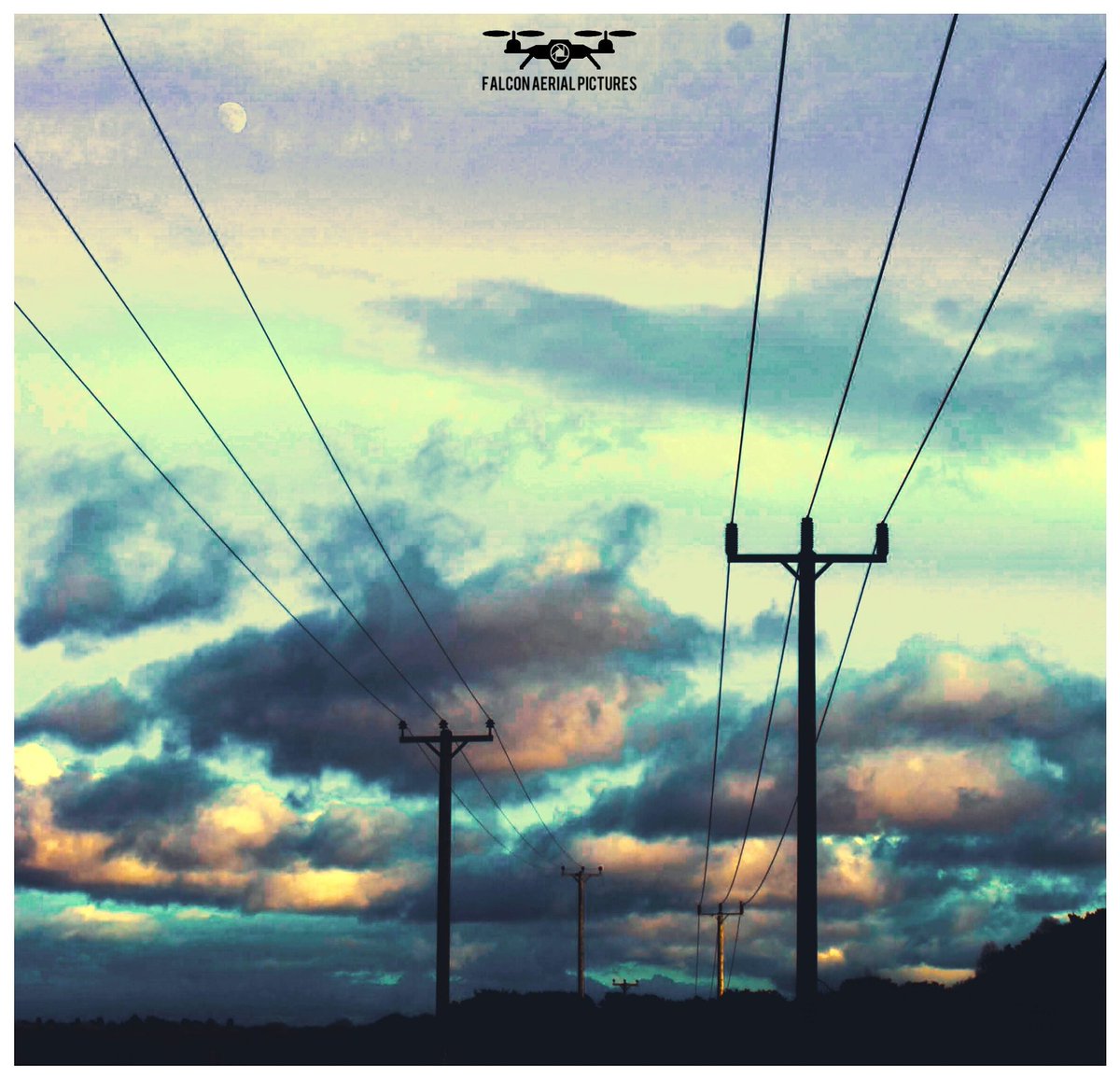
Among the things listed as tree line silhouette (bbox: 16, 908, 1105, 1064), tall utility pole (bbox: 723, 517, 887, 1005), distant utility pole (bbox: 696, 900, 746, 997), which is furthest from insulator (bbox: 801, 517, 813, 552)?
distant utility pole (bbox: 696, 900, 746, 997)

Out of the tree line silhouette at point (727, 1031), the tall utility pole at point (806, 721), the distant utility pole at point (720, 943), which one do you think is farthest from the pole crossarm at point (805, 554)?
the distant utility pole at point (720, 943)

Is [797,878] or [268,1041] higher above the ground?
[797,878]

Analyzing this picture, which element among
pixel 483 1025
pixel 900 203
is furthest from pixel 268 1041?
pixel 900 203

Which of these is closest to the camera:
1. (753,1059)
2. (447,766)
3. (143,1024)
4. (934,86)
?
(934,86)

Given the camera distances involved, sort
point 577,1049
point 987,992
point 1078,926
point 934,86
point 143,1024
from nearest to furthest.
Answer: point 934,86
point 577,1049
point 143,1024
point 987,992
point 1078,926

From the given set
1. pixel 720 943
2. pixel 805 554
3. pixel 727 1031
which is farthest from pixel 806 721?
pixel 720 943

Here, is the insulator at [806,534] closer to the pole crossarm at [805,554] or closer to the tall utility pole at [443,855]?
the pole crossarm at [805,554]

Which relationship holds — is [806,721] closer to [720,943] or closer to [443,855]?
[443,855]

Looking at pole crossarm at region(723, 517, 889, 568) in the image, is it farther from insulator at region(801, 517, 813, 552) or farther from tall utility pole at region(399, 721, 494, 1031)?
tall utility pole at region(399, 721, 494, 1031)
